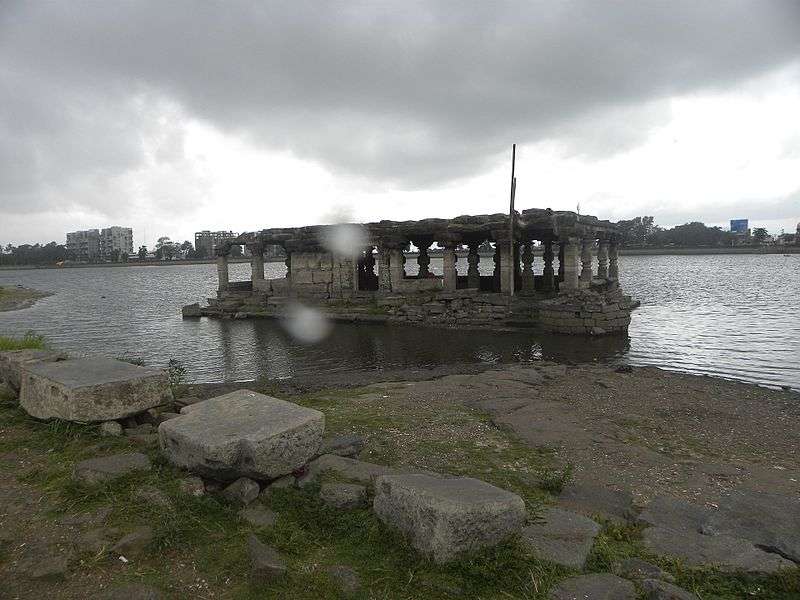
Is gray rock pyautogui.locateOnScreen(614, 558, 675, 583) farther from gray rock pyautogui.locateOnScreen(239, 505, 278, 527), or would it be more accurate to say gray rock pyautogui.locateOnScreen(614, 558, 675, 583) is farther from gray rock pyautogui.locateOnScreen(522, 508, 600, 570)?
gray rock pyautogui.locateOnScreen(239, 505, 278, 527)

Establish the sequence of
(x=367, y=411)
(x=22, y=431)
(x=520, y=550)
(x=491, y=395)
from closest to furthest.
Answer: (x=520, y=550) → (x=22, y=431) → (x=367, y=411) → (x=491, y=395)

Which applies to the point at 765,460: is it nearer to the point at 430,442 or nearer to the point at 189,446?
the point at 430,442

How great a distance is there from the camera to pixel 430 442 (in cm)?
605

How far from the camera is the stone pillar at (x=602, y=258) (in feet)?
81.6

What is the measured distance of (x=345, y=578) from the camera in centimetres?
312

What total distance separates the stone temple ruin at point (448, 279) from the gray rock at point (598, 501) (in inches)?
519

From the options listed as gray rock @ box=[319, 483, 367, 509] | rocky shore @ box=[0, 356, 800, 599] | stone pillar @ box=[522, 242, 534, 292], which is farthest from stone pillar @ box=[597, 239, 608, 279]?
gray rock @ box=[319, 483, 367, 509]

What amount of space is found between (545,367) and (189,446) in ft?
28.5

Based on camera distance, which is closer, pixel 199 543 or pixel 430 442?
pixel 199 543

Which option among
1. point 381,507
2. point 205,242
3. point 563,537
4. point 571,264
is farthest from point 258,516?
point 205,242

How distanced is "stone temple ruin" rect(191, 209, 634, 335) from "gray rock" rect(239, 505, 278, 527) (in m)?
15.1

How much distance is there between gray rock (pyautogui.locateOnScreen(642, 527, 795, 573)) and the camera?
3316 millimetres

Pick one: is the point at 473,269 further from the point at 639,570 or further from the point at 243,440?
the point at 639,570

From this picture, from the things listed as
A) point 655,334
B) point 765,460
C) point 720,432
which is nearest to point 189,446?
point 765,460
